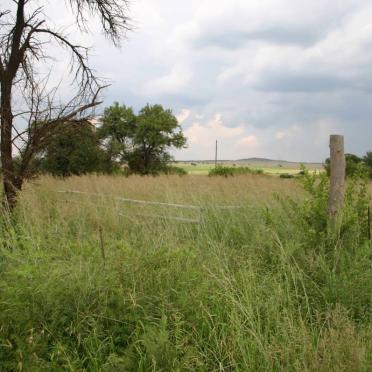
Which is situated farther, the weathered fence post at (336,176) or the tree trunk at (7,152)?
the tree trunk at (7,152)

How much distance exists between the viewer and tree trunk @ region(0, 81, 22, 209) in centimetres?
741

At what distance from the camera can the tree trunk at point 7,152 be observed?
741 centimetres

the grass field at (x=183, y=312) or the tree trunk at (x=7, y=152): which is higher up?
the tree trunk at (x=7, y=152)

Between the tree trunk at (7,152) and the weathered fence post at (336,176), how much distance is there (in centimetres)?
515

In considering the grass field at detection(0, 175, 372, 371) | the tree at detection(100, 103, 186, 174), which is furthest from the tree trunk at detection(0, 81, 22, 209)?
the tree at detection(100, 103, 186, 174)

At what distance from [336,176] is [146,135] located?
33.8 metres

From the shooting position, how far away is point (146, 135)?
38.3 meters

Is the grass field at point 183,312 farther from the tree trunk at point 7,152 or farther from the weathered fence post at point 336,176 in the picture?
the tree trunk at point 7,152

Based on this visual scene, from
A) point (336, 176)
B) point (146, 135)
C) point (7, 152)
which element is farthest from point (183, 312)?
point (146, 135)

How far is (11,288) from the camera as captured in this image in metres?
3.17

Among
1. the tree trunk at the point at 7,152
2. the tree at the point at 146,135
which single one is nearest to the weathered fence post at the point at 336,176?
the tree trunk at the point at 7,152

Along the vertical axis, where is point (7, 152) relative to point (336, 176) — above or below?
above

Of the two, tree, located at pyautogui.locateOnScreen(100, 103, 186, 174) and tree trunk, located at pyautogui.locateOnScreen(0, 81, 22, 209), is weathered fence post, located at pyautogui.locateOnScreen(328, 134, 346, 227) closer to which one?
tree trunk, located at pyautogui.locateOnScreen(0, 81, 22, 209)

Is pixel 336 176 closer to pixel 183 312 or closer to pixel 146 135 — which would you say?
pixel 183 312
